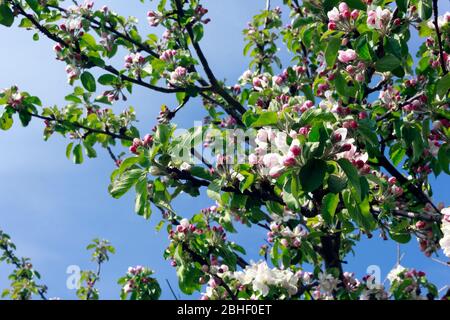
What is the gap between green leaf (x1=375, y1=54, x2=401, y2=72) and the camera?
241 centimetres

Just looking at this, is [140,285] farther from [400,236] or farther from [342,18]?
[342,18]

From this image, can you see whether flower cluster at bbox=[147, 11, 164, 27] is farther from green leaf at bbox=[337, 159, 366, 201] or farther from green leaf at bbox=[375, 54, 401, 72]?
green leaf at bbox=[337, 159, 366, 201]

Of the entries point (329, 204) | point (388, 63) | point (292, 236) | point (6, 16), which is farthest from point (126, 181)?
point (6, 16)

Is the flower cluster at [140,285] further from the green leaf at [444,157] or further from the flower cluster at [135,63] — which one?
the green leaf at [444,157]

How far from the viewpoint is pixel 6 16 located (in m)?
3.49

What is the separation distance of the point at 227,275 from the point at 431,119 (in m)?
1.70

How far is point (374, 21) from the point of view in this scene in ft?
8.09

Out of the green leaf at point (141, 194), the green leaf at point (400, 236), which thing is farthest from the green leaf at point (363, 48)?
the green leaf at point (141, 194)

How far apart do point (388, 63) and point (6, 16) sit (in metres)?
2.70

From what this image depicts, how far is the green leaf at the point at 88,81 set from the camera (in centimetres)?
363

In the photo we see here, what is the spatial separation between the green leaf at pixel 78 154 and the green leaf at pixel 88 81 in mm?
709
